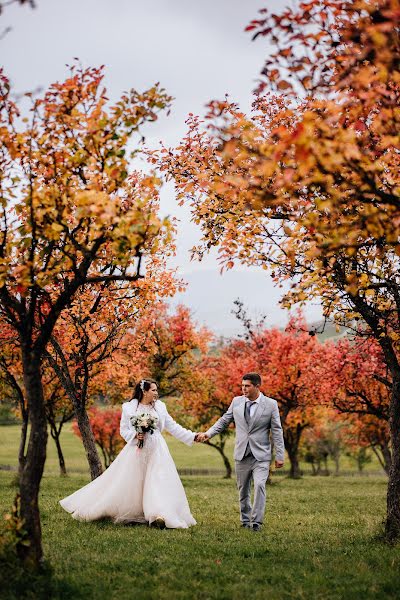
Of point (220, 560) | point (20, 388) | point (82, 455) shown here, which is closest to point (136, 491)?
point (220, 560)

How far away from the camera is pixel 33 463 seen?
7.09m

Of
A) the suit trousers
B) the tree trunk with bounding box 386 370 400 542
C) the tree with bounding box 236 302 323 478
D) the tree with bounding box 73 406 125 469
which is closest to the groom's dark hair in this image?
the suit trousers

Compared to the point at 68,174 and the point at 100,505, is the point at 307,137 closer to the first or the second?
the point at 68,174

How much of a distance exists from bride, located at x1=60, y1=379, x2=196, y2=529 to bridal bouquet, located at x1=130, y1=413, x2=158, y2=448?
4.5 inches

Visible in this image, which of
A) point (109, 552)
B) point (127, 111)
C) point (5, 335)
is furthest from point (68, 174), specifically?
point (5, 335)

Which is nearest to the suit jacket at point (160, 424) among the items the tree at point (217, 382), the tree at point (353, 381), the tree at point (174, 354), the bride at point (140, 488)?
the bride at point (140, 488)

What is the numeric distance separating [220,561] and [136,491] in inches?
164

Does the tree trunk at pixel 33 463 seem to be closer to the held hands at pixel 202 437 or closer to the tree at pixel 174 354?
the held hands at pixel 202 437

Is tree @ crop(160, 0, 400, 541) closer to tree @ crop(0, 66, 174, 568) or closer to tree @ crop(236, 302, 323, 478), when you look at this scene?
tree @ crop(0, 66, 174, 568)

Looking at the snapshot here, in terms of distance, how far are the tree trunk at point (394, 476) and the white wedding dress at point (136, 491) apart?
400cm

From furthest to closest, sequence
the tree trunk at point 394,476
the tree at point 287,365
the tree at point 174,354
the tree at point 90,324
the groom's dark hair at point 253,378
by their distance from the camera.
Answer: the tree at point 174,354
the tree at point 287,365
the tree at point 90,324
the groom's dark hair at point 253,378
the tree trunk at point 394,476

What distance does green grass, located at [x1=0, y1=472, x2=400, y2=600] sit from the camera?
6785 mm

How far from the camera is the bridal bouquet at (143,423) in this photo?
1225 centimetres

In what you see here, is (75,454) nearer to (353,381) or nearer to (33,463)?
(353,381)
